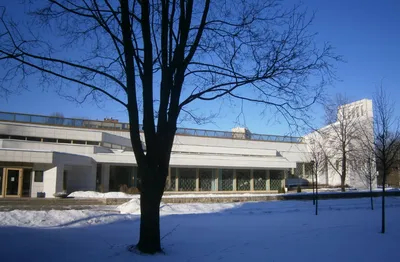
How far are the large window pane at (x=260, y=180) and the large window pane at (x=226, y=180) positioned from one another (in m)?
3.22

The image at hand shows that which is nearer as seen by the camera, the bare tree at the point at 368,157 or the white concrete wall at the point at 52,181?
the bare tree at the point at 368,157

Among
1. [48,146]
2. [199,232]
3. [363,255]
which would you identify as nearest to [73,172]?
[48,146]

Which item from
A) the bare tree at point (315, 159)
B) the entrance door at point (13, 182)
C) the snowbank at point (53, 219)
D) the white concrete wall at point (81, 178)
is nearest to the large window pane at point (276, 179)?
the bare tree at point (315, 159)

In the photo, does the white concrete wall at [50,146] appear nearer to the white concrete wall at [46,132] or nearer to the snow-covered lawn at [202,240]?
the white concrete wall at [46,132]

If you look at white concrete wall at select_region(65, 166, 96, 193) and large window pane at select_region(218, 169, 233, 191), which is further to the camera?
large window pane at select_region(218, 169, 233, 191)

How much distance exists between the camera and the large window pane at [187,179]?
40.8 meters

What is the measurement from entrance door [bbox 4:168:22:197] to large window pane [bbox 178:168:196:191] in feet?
55.3

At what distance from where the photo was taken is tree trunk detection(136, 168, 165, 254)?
838 cm

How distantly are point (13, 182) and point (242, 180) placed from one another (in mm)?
25015

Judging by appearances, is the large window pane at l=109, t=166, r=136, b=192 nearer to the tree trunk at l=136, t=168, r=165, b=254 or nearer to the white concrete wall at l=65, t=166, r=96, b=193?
the white concrete wall at l=65, t=166, r=96, b=193

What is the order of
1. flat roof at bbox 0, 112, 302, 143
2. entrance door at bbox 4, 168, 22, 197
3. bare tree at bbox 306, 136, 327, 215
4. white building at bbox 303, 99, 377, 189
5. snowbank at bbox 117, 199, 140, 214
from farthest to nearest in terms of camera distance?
flat roof at bbox 0, 112, 302, 143, white building at bbox 303, 99, 377, 189, entrance door at bbox 4, 168, 22, 197, bare tree at bbox 306, 136, 327, 215, snowbank at bbox 117, 199, 140, 214

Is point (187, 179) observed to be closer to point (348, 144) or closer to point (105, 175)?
point (105, 175)

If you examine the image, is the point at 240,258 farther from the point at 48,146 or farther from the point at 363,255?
the point at 48,146

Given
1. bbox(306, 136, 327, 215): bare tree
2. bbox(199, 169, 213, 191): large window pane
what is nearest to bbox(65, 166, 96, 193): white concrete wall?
bbox(199, 169, 213, 191): large window pane
